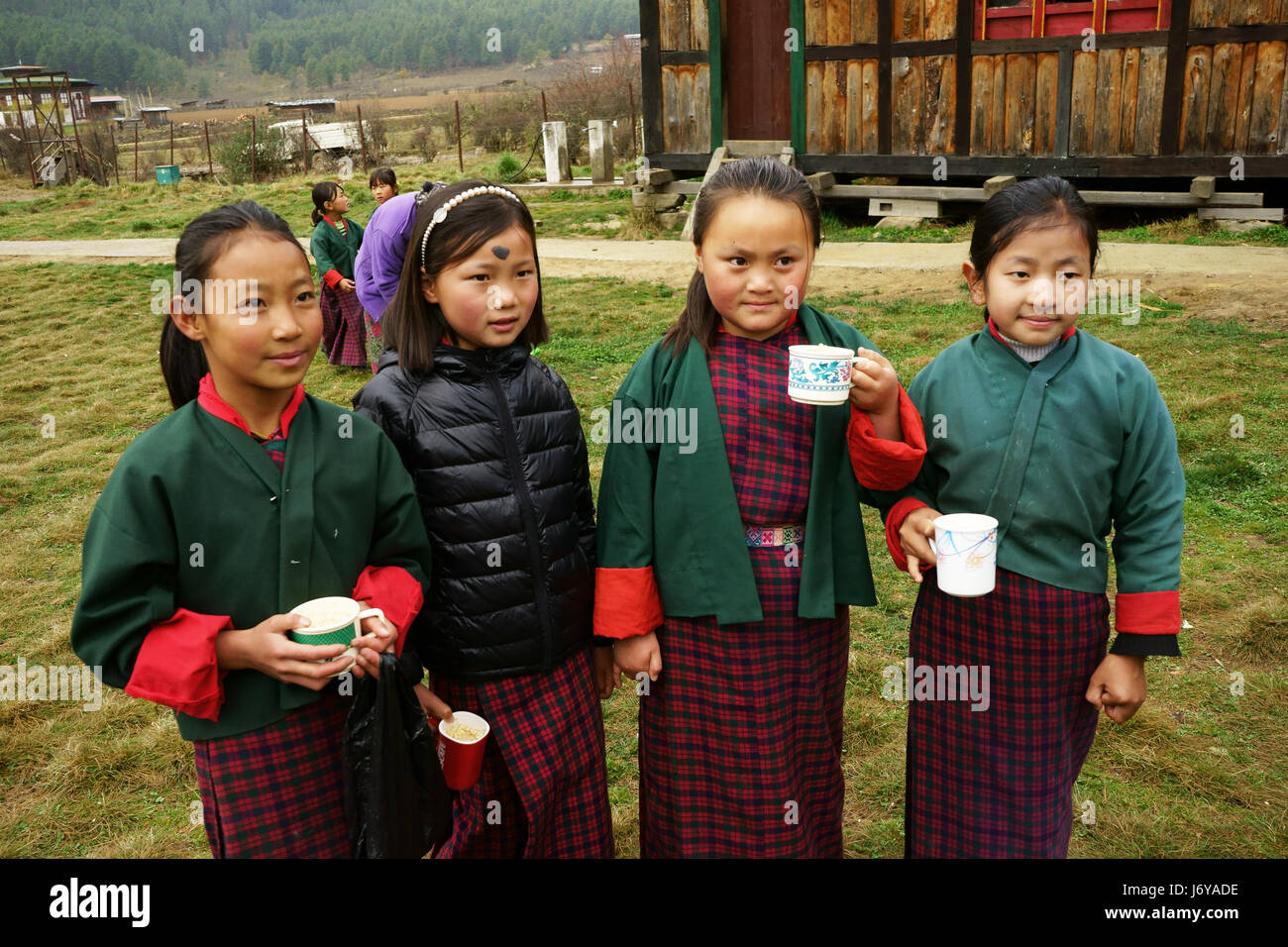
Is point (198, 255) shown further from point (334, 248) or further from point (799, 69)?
point (799, 69)

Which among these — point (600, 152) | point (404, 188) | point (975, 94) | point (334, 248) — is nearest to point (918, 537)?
point (334, 248)

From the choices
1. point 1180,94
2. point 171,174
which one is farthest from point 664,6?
point 171,174

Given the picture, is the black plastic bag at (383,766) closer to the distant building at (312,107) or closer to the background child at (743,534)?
the background child at (743,534)

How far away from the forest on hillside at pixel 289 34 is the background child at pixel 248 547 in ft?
319

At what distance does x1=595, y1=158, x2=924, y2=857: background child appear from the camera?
7.27ft

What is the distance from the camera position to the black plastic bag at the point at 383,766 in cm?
193

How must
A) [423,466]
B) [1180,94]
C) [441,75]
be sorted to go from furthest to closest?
1. [441,75]
2. [1180,94]
3. [423,466]

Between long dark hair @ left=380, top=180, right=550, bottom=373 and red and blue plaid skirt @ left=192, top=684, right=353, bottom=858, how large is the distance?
76 cm

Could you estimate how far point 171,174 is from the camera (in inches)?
1057

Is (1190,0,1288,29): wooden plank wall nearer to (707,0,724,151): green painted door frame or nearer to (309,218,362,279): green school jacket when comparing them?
(707,0,724,151): green painted door frame

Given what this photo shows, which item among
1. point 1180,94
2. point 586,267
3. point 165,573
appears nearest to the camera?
point 165,573

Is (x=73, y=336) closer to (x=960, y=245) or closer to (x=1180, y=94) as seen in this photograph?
(x=960, y=245)

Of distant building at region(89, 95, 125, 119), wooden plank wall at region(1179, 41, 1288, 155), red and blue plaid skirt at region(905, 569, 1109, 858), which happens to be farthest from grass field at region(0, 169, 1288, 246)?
distant building at region(89, 95, 125, 119)

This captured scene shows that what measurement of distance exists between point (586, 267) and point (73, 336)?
518cm
